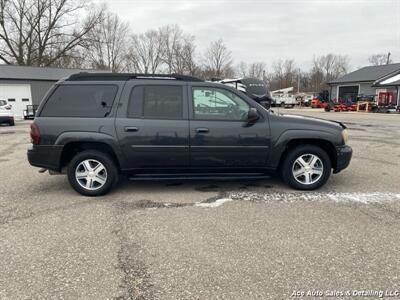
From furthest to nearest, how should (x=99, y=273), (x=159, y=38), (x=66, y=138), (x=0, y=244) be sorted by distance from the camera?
(x=159, y=38) → (x=66, y=138) → (x=0, y=244) → (x=99, y=273)

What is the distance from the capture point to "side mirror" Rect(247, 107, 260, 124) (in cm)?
488

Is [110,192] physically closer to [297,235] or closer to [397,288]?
[297,235]

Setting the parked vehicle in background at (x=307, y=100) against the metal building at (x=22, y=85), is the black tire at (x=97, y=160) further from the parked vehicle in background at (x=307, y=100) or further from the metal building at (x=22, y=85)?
the parked vehicle in background at (x=307, y=100)

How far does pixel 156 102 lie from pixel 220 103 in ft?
3.32

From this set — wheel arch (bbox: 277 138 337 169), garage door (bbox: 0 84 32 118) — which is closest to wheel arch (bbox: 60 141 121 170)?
wheel arch (bbox: 277 138 337 169)

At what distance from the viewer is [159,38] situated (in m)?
72.9

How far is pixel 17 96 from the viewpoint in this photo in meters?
27.3

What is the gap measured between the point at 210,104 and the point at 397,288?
133 inches

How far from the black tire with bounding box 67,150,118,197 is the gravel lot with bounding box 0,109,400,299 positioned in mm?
146

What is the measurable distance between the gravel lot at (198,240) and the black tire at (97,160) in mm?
146

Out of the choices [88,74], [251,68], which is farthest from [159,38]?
[88,74]

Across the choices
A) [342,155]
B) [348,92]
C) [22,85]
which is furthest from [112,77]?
[348,92]

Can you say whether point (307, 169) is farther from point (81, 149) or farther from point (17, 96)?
point (17, 96)

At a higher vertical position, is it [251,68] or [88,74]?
[251,68]
